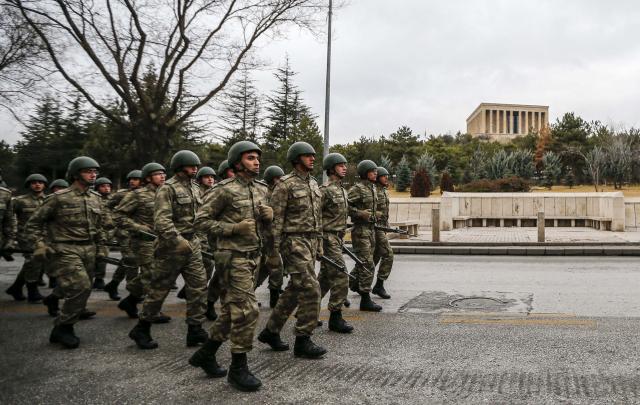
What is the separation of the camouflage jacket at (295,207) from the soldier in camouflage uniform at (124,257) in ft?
9.59

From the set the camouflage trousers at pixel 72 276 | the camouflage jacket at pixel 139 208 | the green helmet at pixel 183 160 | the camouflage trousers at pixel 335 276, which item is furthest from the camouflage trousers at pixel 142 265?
the camouflage trousers at pixel 335 276

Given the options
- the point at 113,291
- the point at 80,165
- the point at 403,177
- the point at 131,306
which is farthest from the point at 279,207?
the point at 403,177

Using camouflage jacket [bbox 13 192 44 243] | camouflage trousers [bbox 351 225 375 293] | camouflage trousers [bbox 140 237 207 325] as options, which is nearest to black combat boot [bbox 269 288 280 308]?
camouflage trousers [bbox 351 225 375 293]

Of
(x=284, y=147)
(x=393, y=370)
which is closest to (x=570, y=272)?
(x=393, y=370)

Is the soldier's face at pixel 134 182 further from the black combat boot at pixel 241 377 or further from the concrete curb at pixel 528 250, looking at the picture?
the concrete curb at pixel 528 250

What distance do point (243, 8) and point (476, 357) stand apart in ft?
54.3

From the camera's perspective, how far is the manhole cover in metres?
7.07

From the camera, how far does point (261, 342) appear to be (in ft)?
18.1

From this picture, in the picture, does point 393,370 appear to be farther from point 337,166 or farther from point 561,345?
point 337,166

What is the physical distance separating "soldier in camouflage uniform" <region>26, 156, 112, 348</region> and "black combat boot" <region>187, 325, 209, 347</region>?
1.08 m

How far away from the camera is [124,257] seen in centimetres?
790

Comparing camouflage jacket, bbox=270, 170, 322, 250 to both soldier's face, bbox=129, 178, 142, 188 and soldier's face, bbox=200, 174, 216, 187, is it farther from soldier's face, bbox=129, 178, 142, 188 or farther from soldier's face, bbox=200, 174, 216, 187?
soldier's face, bbox=129, 178, 142, 188

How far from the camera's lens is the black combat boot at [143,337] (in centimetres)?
539

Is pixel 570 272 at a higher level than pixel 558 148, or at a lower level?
lower
